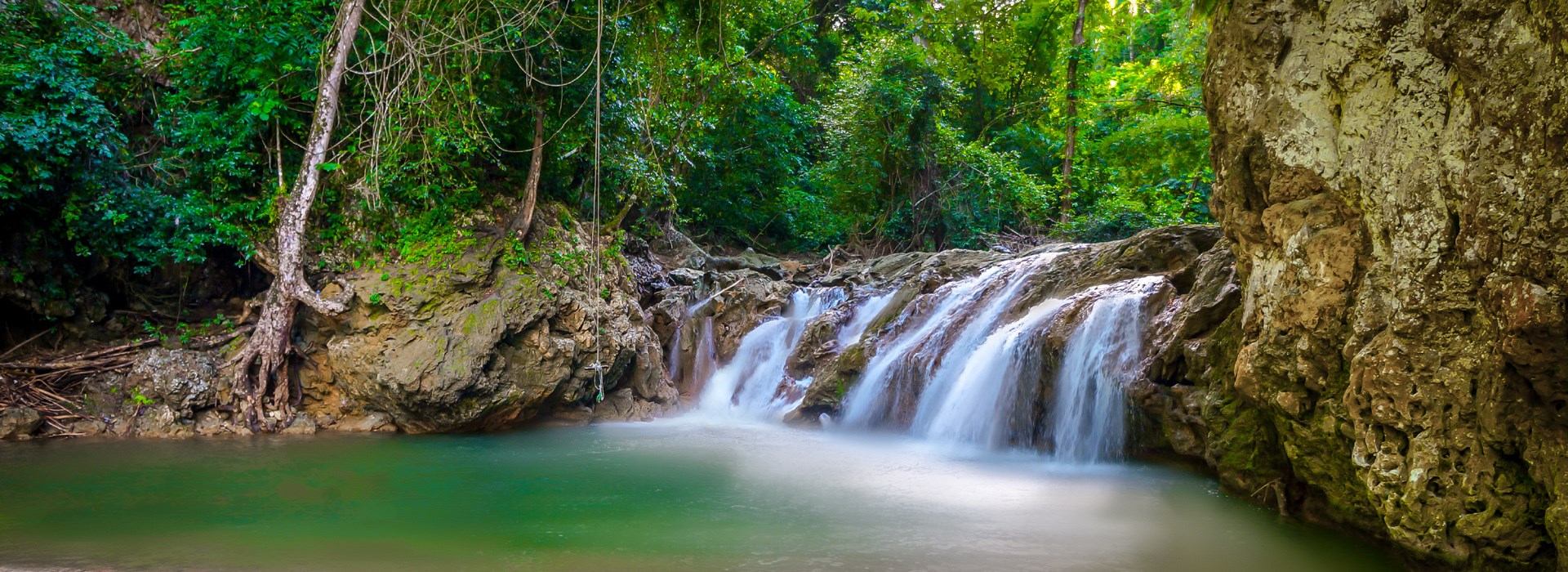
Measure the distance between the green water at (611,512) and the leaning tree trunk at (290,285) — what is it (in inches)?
29.1

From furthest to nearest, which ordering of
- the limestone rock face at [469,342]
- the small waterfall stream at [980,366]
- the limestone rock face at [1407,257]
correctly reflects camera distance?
the limestone rock face at [469,342]
the small waterfall stream at [980,366]
the limestone rock face at [1407,257]

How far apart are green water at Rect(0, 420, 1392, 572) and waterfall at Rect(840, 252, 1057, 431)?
0.95 m

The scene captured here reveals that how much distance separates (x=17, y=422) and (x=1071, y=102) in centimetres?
1721

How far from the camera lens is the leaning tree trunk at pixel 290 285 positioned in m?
8.96

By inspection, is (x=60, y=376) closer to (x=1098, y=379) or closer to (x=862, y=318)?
(x=862, y=318)

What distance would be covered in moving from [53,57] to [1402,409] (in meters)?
11.2

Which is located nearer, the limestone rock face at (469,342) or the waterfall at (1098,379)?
the waterfall at (1098,379)

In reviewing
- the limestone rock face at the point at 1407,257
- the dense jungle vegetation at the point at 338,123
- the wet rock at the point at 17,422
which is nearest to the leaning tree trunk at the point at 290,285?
the dense jungle vegetation at the point at 338,123

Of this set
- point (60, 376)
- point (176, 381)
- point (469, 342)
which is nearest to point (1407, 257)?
point (469, 342)

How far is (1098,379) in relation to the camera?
7.54 metres

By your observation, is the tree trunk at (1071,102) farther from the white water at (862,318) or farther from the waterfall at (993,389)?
the waterfall at (993,389)

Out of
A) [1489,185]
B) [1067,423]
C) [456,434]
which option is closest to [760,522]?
[1067,423]

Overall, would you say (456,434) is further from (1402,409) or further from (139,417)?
(1402,409)

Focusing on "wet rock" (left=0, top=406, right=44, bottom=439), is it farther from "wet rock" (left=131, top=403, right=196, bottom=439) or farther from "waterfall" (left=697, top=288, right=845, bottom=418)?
"waterfall" (left=697, top=288, right=845, bottom=418)
